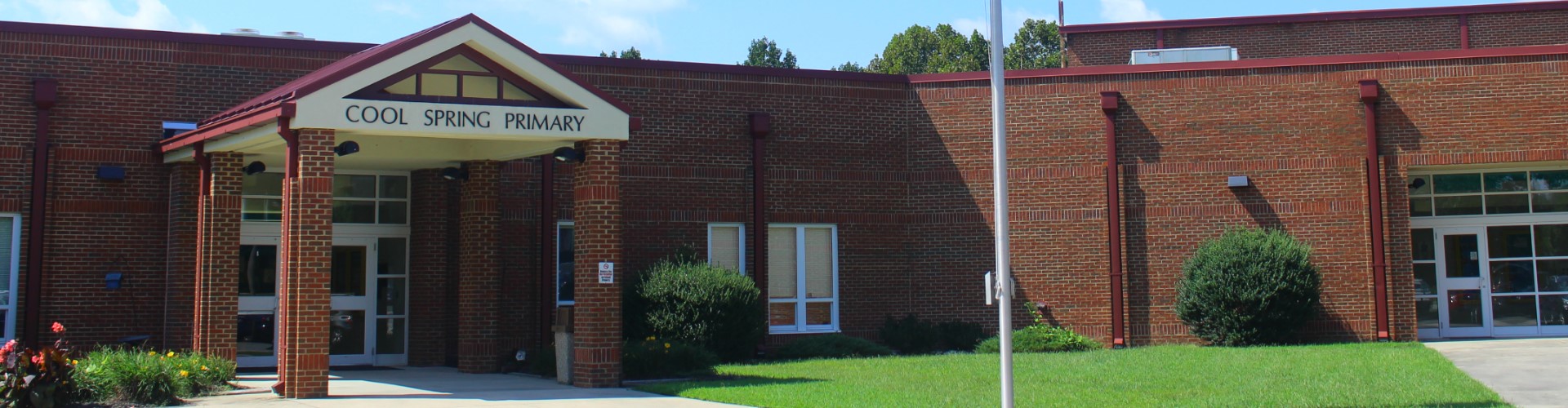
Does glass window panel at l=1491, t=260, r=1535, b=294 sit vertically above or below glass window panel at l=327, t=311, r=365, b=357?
above

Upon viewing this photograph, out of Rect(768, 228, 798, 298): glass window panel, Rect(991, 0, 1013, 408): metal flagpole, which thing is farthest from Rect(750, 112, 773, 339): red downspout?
Rect(991, 0, 1013, 408): metal flagpole

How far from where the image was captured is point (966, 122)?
74.0 ft

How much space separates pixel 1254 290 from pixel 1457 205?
443cm

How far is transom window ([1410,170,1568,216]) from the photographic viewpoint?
22281 millimetres

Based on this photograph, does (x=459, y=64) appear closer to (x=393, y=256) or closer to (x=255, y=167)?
(x=255, y=167)

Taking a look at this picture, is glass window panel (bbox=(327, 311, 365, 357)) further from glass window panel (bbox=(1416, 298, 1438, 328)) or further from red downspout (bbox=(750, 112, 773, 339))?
glass window panel (bbox=(1416, 298, 1438, 328))

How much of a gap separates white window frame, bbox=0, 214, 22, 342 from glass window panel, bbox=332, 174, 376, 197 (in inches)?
158

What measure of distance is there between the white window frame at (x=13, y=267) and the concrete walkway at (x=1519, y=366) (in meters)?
16.9

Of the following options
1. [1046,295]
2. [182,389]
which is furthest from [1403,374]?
[182,389]

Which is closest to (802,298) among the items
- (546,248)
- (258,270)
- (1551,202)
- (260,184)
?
(546,248)

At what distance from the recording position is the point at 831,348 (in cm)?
2084

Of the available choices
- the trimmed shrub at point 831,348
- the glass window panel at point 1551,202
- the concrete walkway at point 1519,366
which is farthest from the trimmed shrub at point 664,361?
the glass window panel at point 1551,202

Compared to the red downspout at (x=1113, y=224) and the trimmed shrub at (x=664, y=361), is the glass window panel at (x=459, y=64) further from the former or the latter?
the red downspout at (x=1113, y=224)

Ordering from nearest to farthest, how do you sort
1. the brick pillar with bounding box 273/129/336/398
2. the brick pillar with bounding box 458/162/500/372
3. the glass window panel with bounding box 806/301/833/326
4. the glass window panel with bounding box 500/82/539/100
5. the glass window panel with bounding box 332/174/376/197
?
the brick pillar with bounding box 273/129/336/398
the glass window panel with bounding box 500/82/539/100
the brick pillar with bounding box 458/162/500/372
the glass window panel with bounding box 332/174/376/197
the glass window panel with bounding box 806/301/833/326
